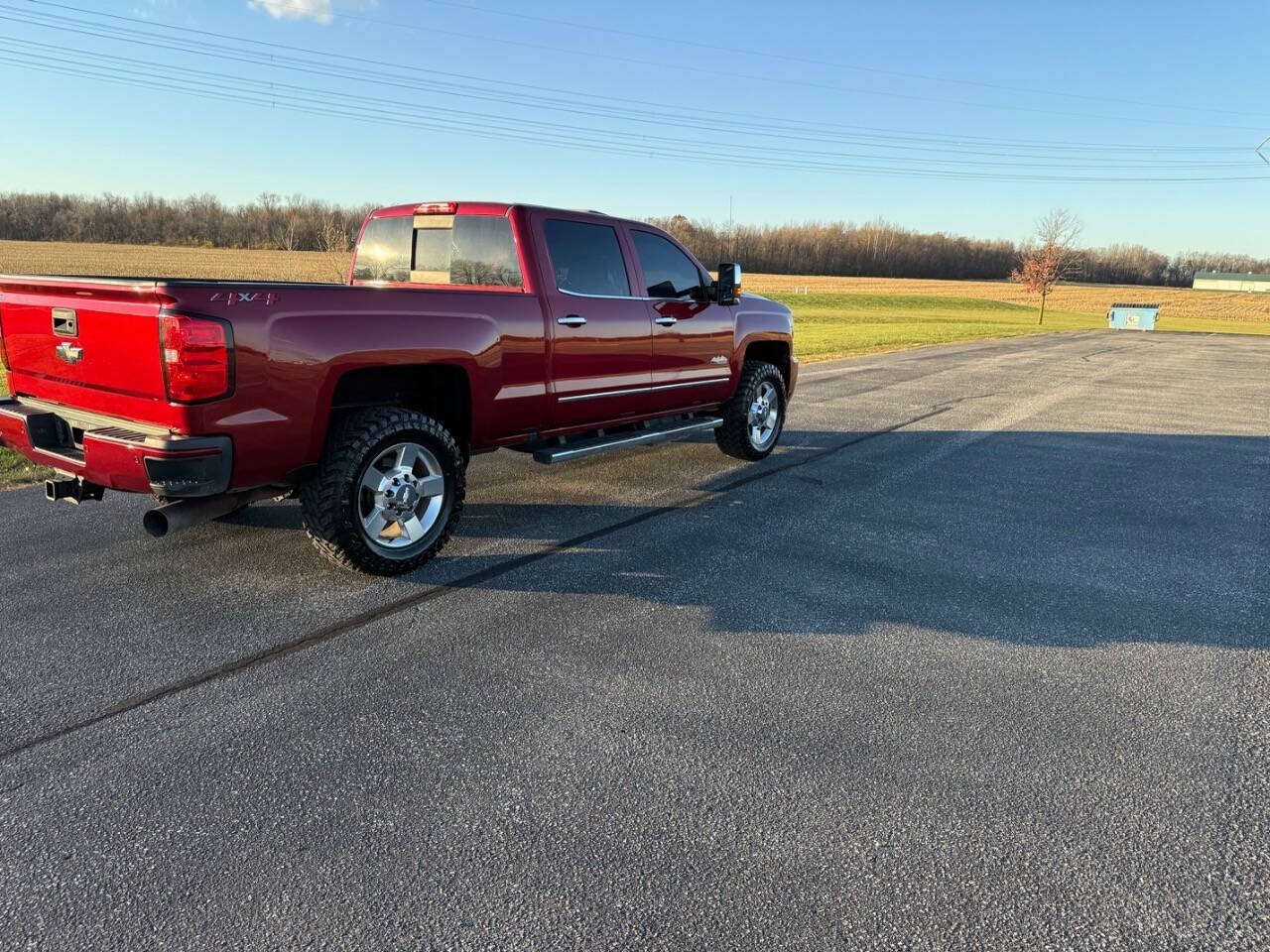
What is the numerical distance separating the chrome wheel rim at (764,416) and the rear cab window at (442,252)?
2871 millimetres

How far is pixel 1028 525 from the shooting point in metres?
5.88

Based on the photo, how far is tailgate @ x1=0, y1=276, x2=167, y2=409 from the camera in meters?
3.68

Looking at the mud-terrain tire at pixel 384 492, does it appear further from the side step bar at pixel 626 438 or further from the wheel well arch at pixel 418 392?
the side step bar at pixel 626 438

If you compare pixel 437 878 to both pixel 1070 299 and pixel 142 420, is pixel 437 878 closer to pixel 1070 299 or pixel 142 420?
pixel 142 420

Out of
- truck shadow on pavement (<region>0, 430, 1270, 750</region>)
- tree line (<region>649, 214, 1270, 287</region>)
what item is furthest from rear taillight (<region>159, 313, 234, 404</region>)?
tree line (<region>649, 214, 1270, 287</region>)

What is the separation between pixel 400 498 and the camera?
4516 mm

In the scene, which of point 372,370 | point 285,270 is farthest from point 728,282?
point 285,270

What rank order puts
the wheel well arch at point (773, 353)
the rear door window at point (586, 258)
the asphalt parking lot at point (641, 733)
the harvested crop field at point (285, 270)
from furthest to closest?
the harvested crop field at point (285, 270) < the wheel well arch at point (773, 353) < the rear door window at point (586, 258) < the asphalt parking lot at point (641, 733)

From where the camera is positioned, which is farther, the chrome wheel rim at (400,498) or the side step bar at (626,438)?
the side step bar at (626,438)

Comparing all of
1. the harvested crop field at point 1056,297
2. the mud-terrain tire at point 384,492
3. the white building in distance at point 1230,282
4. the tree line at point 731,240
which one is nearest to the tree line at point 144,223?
the tree line at point 731,240

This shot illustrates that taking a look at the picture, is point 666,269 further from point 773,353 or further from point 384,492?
point 384,492

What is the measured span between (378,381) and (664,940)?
346 cm

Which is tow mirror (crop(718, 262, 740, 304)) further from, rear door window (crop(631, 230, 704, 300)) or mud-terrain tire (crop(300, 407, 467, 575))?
mud-terrain tire (crop(300, 407, 467, 575))

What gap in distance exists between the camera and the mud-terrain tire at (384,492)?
423 cm
